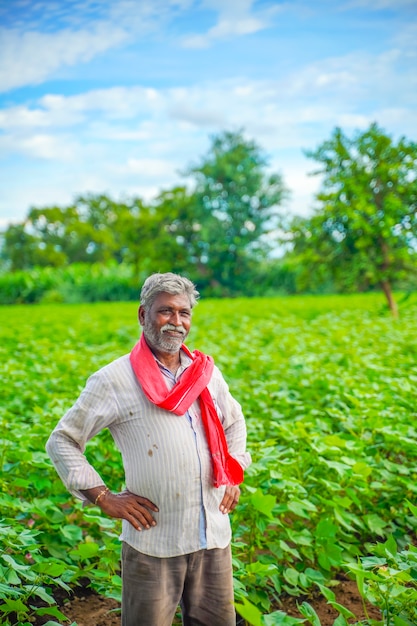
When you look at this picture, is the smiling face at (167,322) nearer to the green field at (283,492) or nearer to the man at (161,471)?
the man at (161,471)

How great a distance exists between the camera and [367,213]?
11.8 meters

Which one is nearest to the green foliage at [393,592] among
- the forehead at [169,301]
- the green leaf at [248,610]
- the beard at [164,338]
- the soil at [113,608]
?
the green leaf at [248,610]

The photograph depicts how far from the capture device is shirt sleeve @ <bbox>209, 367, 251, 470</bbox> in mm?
2113

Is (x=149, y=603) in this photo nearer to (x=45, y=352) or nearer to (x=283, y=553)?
(x=283, y=553)

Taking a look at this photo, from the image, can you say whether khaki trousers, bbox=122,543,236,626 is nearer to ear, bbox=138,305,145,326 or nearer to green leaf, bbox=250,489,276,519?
green leaf, bbox=250,489,276,519

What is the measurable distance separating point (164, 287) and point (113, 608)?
5.25 ft

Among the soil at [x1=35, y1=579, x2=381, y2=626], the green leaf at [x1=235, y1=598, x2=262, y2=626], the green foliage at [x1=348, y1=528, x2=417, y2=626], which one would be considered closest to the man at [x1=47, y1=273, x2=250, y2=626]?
the green foliage at [x1=348, y1=528, x2=417, y2=626]

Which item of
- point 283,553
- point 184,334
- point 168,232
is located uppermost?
point 168,232

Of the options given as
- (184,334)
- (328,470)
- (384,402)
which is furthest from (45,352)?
(184,334)

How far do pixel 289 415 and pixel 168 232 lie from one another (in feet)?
92.5

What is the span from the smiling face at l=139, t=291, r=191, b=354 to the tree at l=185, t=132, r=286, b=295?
95.6 feet

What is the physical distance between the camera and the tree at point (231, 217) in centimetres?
3159

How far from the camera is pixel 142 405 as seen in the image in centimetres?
194

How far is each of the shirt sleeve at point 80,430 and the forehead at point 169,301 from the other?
306mm
